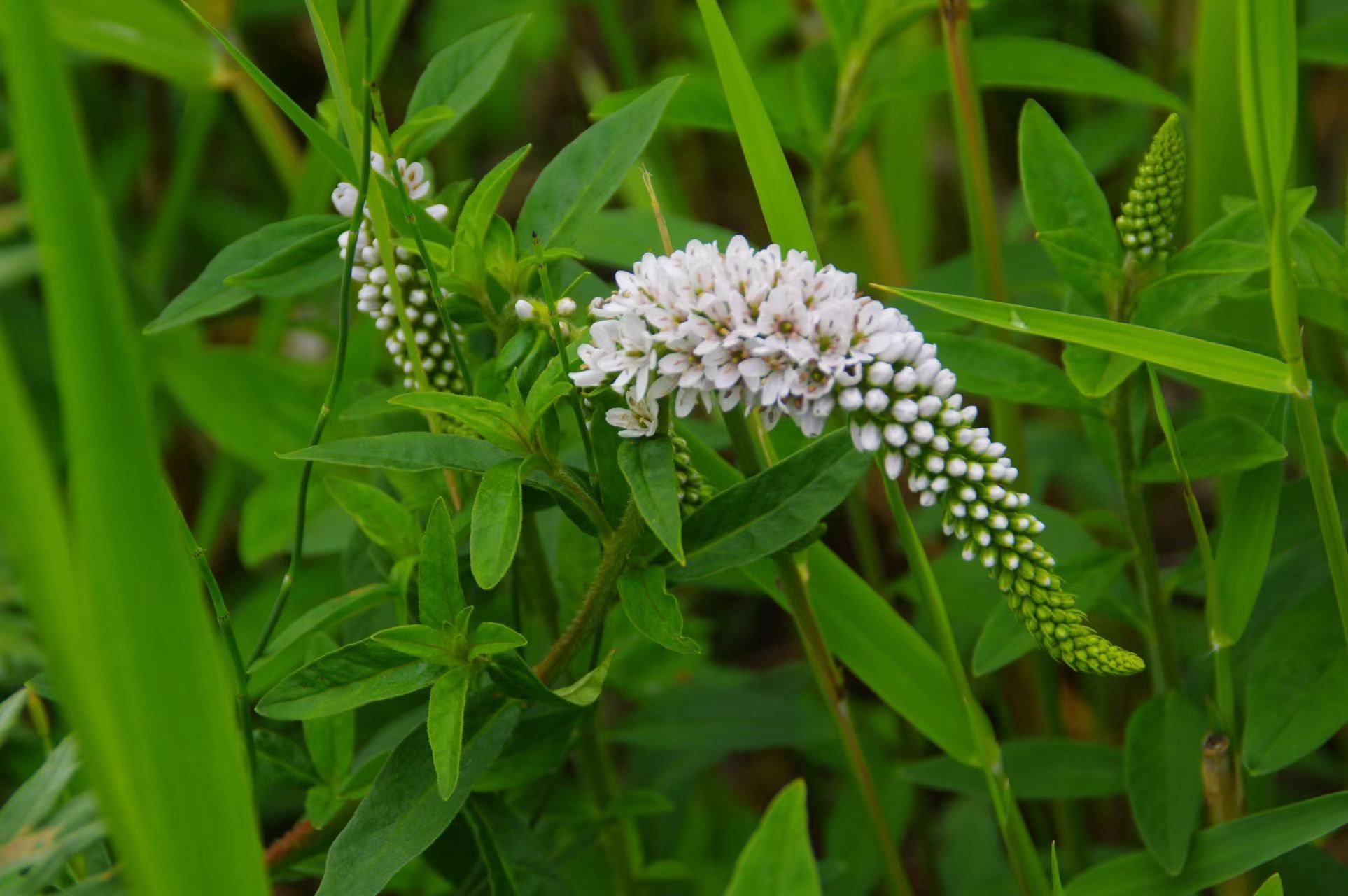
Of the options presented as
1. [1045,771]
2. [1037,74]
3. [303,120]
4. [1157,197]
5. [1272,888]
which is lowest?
[1045,771]

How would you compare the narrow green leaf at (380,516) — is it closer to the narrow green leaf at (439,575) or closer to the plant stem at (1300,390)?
the narrow green leaf at (439,575)

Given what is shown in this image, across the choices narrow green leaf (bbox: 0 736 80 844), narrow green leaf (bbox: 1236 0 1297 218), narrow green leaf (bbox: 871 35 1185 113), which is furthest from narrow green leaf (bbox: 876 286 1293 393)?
narrow green leaf (bbox: 0 736 80 844)

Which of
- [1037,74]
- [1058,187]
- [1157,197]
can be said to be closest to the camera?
[1157,197]

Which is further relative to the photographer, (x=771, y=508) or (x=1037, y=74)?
(x=1037, y=74)

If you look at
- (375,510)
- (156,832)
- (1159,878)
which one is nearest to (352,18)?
(375,510)

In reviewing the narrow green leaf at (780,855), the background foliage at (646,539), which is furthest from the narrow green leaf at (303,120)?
the narrow green leaf at (780,855)

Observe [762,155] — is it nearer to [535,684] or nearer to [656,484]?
[656,484]

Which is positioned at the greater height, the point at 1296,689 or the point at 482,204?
the point at 482,204

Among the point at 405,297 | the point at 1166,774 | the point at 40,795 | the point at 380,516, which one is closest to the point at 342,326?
the point at 405,297
